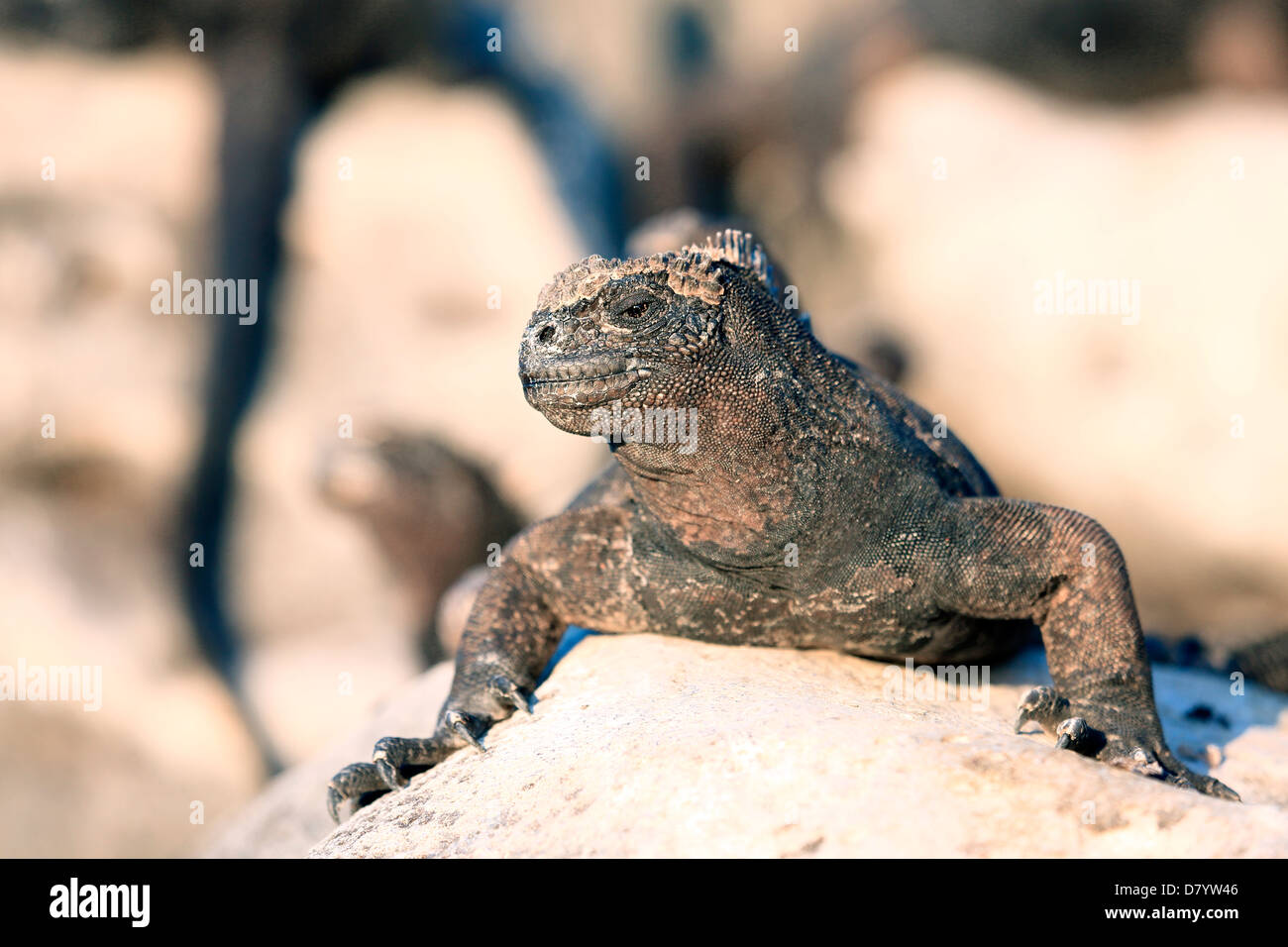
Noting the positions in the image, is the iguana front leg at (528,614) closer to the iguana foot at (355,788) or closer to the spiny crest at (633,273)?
the iguana foot at (355,788)

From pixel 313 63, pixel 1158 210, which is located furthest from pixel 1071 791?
pixel 1158 210

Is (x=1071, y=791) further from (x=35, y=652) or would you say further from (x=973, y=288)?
(x=973, y=288)

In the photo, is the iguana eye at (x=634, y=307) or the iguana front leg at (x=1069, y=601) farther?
the iguana front leg at (x=1069, y=601)

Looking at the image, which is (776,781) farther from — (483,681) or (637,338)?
(483,681)

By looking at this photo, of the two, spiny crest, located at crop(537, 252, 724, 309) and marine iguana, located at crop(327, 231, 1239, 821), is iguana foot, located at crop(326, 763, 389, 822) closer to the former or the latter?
marine iguana, located at crop(327, 231, 1239, 821)

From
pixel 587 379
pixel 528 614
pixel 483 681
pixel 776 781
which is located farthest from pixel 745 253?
pixel 776 781

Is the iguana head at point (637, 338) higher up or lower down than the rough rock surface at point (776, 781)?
higher up

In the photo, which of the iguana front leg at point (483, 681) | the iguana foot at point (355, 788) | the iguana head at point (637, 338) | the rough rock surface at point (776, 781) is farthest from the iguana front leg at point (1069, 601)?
the iguana foot at point (355, 788)
